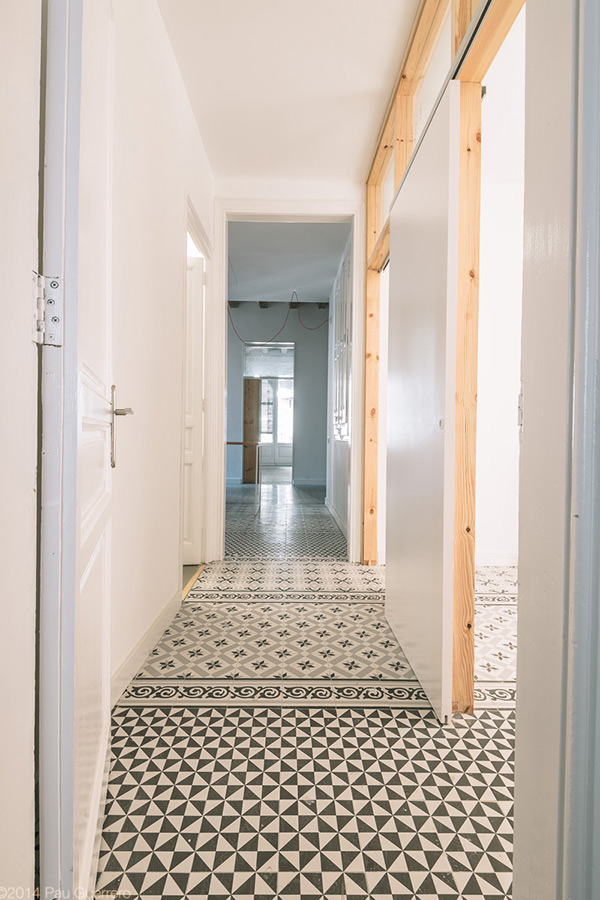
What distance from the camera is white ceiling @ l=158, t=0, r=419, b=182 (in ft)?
7.79

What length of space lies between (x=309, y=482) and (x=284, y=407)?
2.70 m

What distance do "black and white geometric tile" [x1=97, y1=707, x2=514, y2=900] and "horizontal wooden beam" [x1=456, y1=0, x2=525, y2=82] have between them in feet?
6.51

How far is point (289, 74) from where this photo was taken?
2812mm

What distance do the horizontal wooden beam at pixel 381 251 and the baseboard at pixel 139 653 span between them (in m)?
2.36

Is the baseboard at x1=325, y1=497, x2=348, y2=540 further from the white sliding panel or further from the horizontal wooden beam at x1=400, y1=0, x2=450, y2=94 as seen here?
the horizontal wooden beam at x1=400, y1=0, x2=450, y2=94

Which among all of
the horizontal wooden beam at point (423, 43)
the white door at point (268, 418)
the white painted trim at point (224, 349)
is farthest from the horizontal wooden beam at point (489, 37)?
the white door at point (268, 418)

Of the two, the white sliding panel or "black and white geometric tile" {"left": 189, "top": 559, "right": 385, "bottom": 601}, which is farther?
"black and white geometric tile" {"left": 189, "top": 559, "right": 385, "bottom": 601}

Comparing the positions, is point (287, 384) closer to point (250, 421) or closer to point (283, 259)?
point (250, 421)

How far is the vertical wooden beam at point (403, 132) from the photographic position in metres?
2.62

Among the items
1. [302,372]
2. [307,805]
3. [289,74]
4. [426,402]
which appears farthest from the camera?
[302,372]

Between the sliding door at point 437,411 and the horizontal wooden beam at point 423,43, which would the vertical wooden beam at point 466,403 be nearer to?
the sliding door at point 437,411

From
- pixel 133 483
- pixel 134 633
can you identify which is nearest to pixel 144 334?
pixel 133 483


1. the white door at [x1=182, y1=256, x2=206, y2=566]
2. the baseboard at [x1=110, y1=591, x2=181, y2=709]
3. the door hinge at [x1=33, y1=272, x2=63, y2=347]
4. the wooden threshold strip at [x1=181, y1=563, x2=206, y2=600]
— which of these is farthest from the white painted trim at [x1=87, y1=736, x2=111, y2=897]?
the white door at [x1=182, y1=256, x2=206, y2=566]

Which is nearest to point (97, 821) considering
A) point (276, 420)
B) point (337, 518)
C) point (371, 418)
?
point (371, 418)
